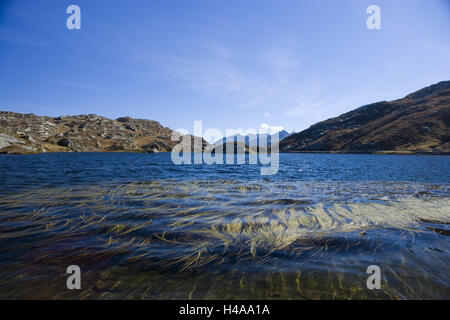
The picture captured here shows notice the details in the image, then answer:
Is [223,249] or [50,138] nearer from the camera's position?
[223,249]

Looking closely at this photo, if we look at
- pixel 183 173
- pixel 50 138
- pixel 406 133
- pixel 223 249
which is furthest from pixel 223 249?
pixel 50 138

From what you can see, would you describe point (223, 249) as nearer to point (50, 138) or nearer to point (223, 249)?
point (223, 249)

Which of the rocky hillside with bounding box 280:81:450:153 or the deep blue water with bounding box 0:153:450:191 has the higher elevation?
the rocky hillside with bounding box 280:81:450:153

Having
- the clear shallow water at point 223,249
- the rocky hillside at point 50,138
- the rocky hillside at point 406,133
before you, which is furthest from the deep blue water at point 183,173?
the rocky hillside at point 406,133

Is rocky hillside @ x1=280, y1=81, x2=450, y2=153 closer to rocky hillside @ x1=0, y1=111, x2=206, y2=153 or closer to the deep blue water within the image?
the deep blue water

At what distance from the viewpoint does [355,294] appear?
3.84m

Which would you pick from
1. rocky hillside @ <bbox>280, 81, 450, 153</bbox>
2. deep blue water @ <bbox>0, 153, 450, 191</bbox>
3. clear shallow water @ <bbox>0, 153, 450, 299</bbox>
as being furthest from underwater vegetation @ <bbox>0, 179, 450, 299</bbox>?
rocky hillside @ <bbox>280, 81, 450, 153</bbox>

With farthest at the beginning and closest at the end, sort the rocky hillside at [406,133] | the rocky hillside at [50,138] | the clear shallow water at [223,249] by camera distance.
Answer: the rocky hillside at [406,133], the rocky hillside at [50,138], the clear shallow water at [223,249]

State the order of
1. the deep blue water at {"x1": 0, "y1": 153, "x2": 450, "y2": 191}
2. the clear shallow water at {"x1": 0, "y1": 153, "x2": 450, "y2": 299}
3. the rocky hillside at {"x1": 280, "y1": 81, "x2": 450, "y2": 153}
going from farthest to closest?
1. the rocky hillside at {"x1": 280, "y1": 81, "x2": 450, "y2": 153}
2. the deep blue water at {"x1": 0, "y1": 153, "x2": 450, "y2": 191}
3. the clear shallow water at {"x1": 0, "y1": 153, "x2": 450, "y2": 299}

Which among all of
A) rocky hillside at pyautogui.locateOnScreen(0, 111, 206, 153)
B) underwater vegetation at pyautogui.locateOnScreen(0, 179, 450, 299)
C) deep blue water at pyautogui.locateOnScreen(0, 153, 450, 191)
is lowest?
underwater vegetation at pyautogui.locateOnScreen(0, 179, 450, 299)

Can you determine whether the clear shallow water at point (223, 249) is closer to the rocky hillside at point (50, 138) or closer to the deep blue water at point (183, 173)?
the deep blue water at point (183, 173)

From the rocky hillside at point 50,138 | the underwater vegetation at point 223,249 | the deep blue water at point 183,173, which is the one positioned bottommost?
the underwater vegetation at point 223,249

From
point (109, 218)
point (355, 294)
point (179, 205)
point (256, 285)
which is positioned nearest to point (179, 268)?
point (256, 285)

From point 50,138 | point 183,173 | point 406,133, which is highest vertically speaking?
point 50,138
